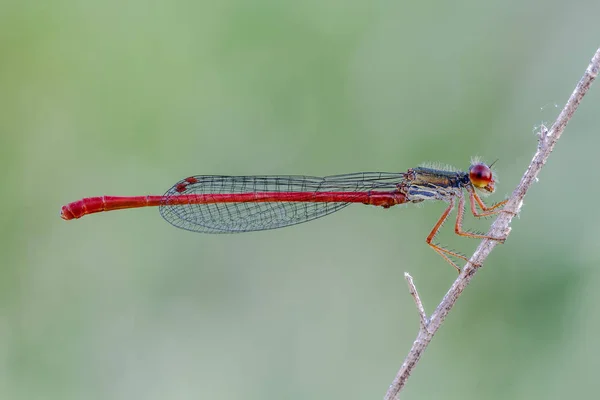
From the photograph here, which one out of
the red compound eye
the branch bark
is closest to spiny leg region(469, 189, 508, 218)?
the red compound eye

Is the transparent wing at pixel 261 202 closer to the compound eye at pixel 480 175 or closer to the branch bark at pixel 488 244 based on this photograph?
the compound eye at pixel 480 175

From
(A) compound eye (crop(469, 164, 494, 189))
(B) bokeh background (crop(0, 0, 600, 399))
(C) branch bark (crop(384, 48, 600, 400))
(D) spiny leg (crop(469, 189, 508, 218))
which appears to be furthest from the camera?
(B) bokeh background (crop(0, 0, 600, 399))

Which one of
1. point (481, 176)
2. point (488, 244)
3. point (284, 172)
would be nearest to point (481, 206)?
point (481, 176)

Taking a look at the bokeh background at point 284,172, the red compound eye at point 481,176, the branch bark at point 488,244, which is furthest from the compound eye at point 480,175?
the branch bark at point 488,244

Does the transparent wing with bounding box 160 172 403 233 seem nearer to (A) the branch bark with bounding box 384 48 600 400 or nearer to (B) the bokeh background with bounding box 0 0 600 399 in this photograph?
(B) the bokeh background with bounding box 0 0 600 399

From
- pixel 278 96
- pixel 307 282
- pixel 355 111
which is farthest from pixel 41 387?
pixel 355 111
